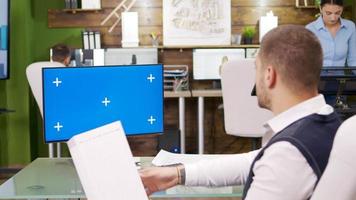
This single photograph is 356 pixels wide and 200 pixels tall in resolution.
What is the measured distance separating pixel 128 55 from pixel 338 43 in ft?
6.98

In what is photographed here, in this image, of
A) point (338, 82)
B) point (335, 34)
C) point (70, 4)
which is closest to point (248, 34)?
point (335, 34)

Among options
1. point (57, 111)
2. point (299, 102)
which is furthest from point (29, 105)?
point (299, 102)

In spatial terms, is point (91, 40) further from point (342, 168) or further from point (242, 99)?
point (342, 168)

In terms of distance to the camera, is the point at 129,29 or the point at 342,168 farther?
the point at 129,29

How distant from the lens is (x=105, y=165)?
1.29m

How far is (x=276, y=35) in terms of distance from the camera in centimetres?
134

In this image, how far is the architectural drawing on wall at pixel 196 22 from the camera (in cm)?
568

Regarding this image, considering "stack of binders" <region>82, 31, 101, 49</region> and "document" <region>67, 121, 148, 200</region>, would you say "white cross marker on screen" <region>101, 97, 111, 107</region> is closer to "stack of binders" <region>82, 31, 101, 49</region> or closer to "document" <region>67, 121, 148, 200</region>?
"document" <region>67, 121, 148, 200</region>

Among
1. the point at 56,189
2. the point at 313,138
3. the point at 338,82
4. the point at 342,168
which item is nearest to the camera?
the point at 342,168

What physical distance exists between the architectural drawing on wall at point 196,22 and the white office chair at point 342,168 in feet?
15.5

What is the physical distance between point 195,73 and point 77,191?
3.87m

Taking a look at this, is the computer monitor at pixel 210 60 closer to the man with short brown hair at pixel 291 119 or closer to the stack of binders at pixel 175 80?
the stack of binders at pixel 175 80

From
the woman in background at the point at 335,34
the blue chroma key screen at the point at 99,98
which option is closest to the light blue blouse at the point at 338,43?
the woman in background at the point at 335,34

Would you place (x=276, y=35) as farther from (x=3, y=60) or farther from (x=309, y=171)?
(x=3, y=60)
